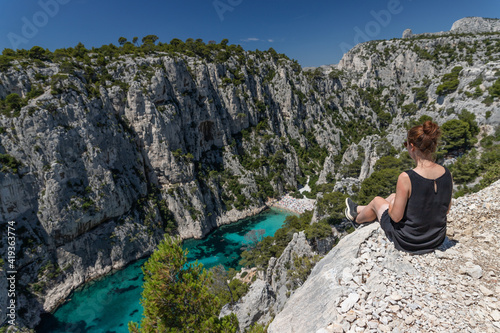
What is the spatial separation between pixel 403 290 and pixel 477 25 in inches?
6532

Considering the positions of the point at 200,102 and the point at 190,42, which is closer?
the point at 200,102

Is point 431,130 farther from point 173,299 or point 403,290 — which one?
point 173,299

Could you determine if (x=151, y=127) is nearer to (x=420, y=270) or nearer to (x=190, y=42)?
(x=190, y=42)

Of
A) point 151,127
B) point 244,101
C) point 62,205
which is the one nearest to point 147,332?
point 62,205

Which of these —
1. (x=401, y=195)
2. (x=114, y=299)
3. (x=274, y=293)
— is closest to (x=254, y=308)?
(x=274, y=293)

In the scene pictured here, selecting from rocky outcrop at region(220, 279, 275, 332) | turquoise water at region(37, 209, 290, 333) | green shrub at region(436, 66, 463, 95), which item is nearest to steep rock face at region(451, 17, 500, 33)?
green shrub at region(436, 66, 463, 95)

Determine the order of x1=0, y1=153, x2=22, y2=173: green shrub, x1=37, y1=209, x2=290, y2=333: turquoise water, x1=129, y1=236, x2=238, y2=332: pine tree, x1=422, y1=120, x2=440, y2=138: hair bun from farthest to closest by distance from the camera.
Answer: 1. x1=0, y1=153, x2=22, y2=173: green shrub
2. x1=37, y1=209, x2=290, y2=333: turquoise water
3. x1=129, y1=236, x2=238, y2=332: pine tree
4. x1=422, y1=120, x2=440, y2=138: hair bun

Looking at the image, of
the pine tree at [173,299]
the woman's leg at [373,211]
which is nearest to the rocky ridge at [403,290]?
the woman's leg at [373,211]

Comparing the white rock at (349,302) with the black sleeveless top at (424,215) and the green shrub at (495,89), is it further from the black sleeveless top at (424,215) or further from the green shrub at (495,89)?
the green shrub at (495,89)

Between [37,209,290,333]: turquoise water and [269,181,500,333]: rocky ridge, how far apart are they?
1558cm

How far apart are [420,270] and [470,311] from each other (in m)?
0.79

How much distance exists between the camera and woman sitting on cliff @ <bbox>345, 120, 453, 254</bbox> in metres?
3.97

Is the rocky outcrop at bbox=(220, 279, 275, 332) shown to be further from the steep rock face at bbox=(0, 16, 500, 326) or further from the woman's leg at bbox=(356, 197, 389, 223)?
the steep rock face at bbox=(0, 16, 500, 326)

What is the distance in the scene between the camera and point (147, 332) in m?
8.98
